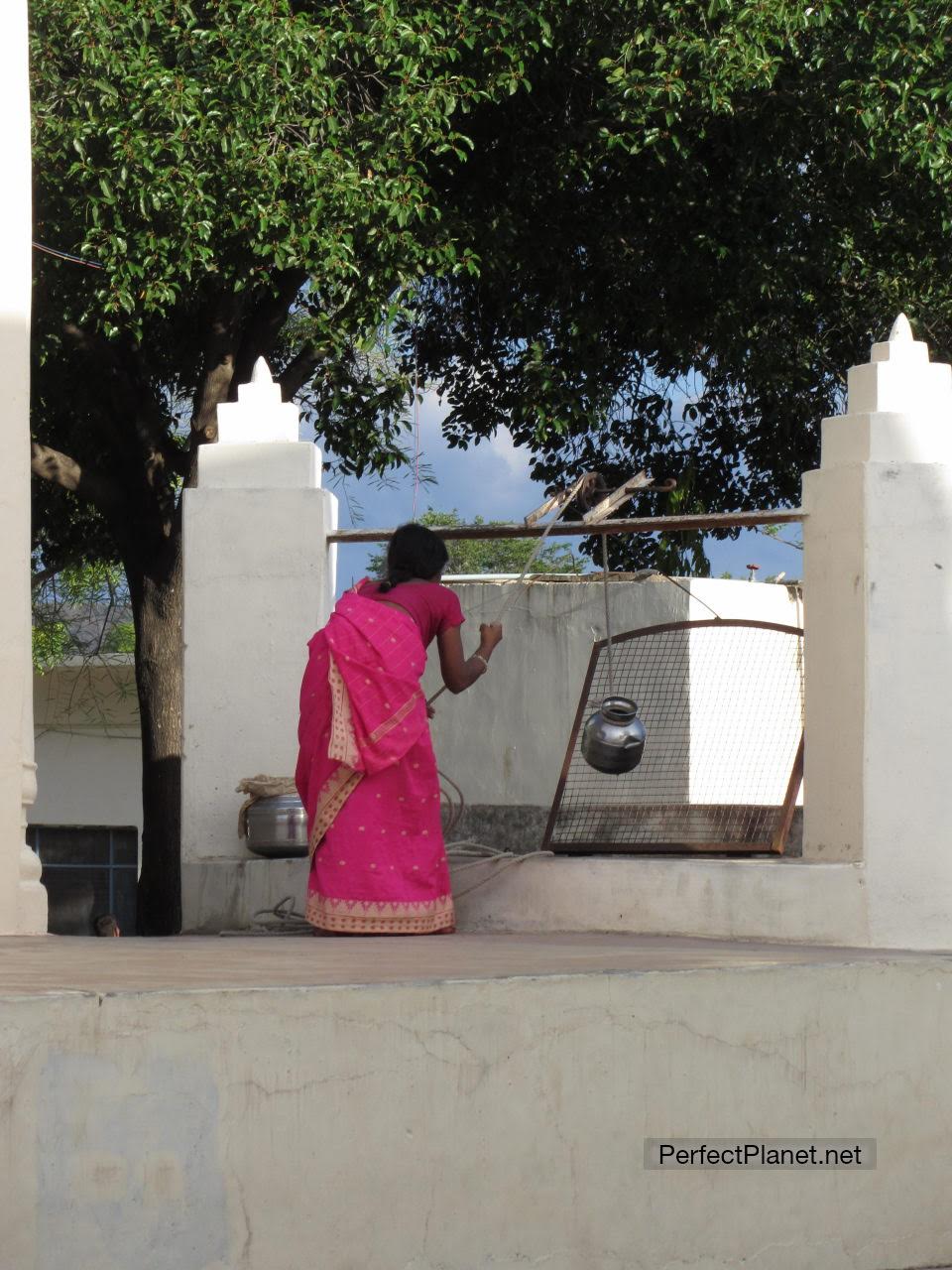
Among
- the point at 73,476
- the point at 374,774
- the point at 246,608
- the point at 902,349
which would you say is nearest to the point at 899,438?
the point at 902,349

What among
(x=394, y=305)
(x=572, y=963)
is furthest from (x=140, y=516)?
(x=572, y=963)

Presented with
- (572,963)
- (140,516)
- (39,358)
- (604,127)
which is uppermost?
(604,127)

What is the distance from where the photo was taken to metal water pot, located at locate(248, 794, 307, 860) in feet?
20.0

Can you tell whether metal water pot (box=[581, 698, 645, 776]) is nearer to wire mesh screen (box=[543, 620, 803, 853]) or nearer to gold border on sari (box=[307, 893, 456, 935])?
gold border on sari (box=[307, 893, 456, 935])

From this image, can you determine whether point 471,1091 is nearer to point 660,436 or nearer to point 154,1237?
point 154,1237

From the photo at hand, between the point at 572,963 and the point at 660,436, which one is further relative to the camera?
the point at 660,436

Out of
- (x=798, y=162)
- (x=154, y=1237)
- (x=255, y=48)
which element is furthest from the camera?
(x=798, y=162)

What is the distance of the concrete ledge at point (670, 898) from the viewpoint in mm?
5332

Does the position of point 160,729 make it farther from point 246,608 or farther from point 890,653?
point 890,653

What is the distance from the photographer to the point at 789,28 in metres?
8.66

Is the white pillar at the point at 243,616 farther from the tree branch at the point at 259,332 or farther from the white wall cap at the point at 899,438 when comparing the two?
the tree branch at the point at 259,332

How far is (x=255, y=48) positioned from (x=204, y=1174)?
6.84 meters

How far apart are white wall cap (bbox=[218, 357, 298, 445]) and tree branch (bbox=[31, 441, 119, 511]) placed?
417cm

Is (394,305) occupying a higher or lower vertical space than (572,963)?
higher
